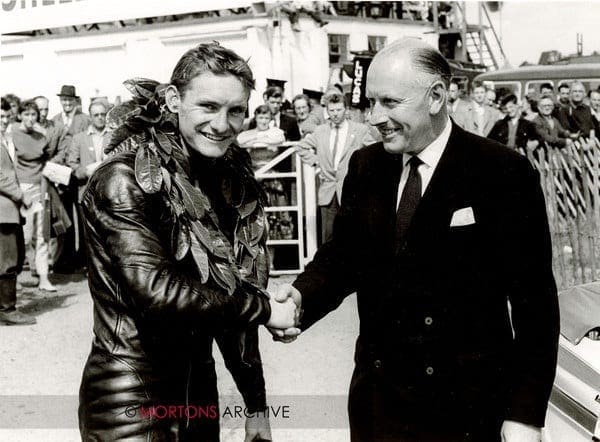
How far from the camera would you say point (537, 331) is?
2.35 metres

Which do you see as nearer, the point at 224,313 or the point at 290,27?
the point at 224,313

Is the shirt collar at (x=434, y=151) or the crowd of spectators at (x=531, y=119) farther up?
the shirt collar at (x=434, y=151)

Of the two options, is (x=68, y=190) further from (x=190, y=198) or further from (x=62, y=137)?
(x=190, y=198)

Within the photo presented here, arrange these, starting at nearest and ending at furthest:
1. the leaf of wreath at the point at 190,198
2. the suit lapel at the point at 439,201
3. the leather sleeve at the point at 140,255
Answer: the leather sleeve at the point at 140,255, the leaf of wreath at the point at 190,198, the suit lapel at the point at 439,201

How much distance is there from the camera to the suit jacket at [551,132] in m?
11.2

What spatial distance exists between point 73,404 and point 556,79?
670 inches

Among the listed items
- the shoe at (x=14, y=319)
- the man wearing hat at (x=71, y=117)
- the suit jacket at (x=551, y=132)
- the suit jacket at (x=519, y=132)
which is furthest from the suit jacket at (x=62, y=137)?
the suit jacket at (x=551, y=132)

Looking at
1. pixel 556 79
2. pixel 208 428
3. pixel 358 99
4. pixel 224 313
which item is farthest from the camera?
pixel 556 79

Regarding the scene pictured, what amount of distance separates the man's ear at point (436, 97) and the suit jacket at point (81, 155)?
7.82 m

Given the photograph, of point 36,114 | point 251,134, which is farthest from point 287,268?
point 36,114

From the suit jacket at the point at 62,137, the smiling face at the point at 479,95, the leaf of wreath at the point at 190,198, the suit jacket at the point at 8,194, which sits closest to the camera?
the leaf of wreath at the point at 190,198

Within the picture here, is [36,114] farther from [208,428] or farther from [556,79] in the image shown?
[556,79]

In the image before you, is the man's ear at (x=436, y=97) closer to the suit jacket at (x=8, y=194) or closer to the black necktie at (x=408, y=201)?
the black necktie at (x=408, y=201)

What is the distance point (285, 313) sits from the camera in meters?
2.66
